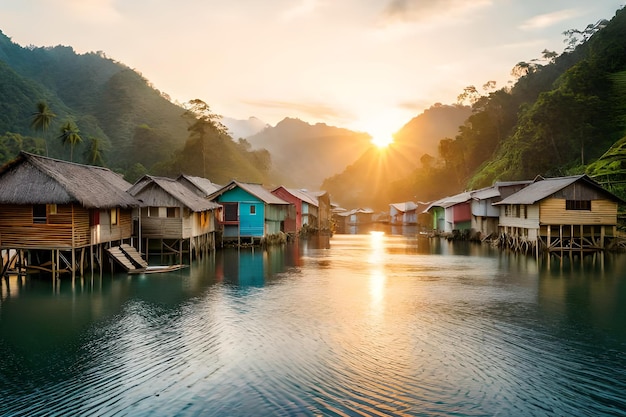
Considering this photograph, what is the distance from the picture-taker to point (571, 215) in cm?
3797

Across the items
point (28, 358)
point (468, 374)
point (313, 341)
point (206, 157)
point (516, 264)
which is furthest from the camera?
point (206, 157)

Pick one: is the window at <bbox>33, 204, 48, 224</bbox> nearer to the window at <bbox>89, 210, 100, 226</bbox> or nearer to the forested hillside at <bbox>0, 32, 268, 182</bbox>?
the window at <bbox>89, 210, 100, 226</bbox>

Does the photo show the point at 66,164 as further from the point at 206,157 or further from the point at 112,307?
the point at 206,157

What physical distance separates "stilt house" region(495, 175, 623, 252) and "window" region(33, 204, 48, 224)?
111 feet

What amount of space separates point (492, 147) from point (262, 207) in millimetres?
58872

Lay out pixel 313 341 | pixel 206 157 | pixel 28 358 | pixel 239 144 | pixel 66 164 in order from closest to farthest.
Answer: pixel 28 358 < pixel 313 341 < pixel 66 164 < pixel 206 157 < pixel 239 144

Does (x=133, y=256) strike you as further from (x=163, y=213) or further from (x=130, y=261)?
(x=163, y=213)

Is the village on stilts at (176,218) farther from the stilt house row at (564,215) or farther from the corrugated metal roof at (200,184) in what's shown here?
the corrugated metal roof at (200,184)

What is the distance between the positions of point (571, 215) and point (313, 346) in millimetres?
31213

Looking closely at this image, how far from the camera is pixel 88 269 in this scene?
98.4 feet

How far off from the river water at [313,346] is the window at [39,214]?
3365 millimetres

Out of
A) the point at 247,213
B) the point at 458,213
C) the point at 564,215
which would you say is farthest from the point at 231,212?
the point at 564,215

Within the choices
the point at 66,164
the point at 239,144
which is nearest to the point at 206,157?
the point at 239,144

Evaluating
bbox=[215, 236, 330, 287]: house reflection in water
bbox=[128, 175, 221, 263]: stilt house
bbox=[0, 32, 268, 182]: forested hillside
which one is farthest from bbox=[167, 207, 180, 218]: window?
bbox=[0, 32, 268, 182]: forested hillside
